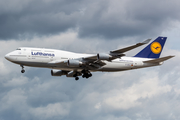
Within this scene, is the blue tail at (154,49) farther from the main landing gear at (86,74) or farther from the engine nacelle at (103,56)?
the engine nacelle at (103,56)

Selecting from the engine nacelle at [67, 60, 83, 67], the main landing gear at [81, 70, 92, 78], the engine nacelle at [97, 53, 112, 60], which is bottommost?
the main landing gear at [81, 70, 92, 78]

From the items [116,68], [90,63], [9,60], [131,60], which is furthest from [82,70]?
[9,60]

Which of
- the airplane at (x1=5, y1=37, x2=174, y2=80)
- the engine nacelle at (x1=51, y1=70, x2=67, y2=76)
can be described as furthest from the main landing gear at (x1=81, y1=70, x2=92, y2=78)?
Result: the engine nacelle at (x1=51, y1=70, x2=67, y2=76)

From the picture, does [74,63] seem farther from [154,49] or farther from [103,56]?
[154,49]

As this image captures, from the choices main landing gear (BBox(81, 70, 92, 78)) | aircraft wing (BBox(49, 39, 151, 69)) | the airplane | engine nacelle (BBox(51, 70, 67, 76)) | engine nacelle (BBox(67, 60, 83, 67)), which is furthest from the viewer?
engine nacelle (BBox(51, 70, 67, 76))

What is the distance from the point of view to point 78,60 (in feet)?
155

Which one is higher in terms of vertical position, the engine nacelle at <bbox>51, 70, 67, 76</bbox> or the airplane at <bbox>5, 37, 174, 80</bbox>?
the airplane at <bbox>5, 37, 174, 80</bbox>

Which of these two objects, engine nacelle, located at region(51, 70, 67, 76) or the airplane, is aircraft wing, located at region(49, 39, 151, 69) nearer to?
the airplane

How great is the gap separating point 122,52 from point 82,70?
9.13 m

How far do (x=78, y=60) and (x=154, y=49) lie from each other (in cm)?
1858

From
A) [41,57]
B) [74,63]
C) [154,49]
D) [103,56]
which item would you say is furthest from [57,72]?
[154,49]

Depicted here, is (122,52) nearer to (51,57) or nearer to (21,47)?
(51,57)

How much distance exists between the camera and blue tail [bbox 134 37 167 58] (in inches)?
2179

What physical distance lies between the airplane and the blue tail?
105 centimetres
